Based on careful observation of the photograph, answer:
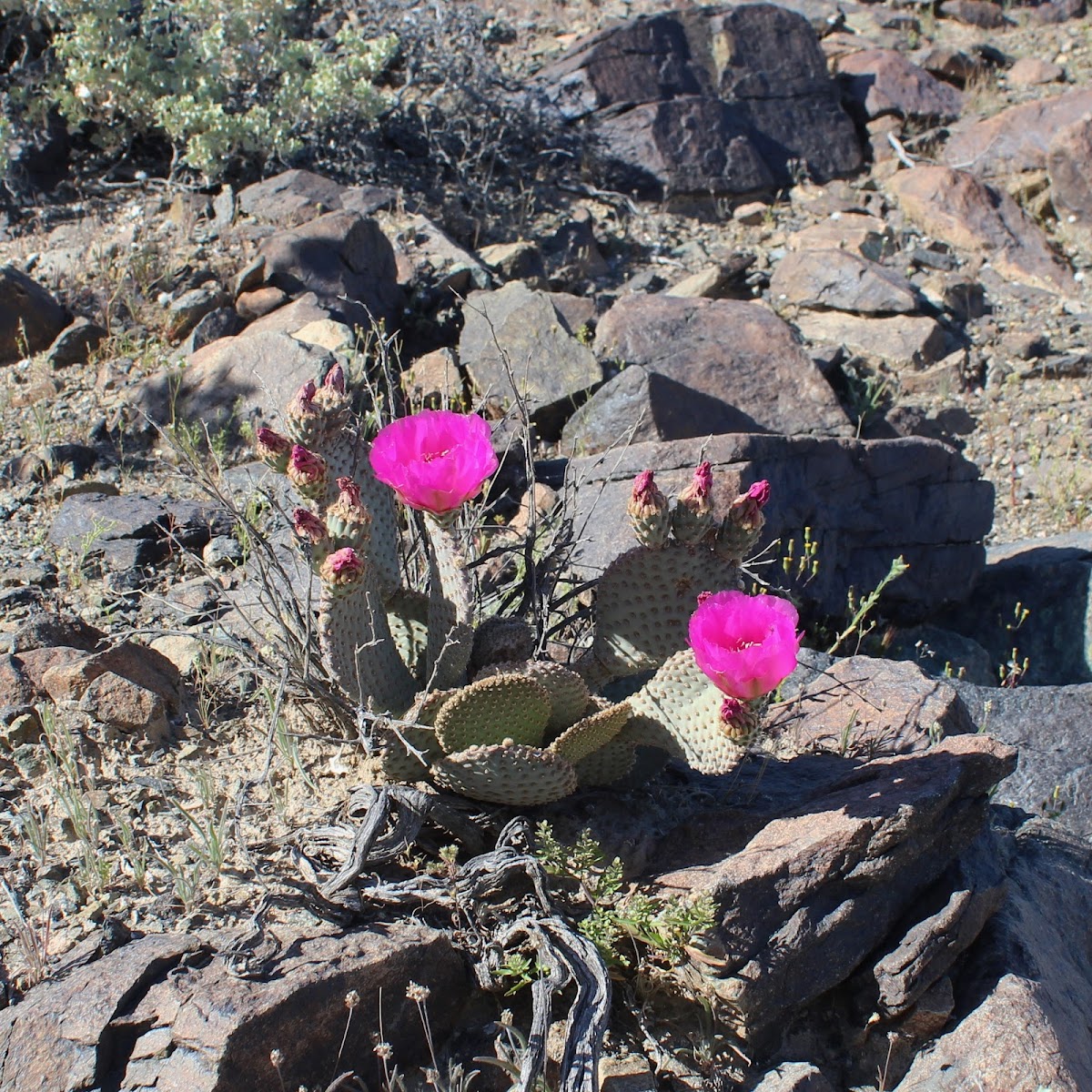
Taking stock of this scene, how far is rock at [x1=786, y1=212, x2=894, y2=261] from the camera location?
28.1 ft

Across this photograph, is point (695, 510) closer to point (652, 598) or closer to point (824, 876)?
point (652, 598)

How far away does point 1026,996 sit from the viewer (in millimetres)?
2680

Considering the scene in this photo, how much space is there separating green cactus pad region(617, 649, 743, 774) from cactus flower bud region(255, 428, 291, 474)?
38.2 inches

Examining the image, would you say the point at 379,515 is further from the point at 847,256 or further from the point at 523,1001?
the point at 847,256

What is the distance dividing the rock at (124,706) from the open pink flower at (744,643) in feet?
5.12

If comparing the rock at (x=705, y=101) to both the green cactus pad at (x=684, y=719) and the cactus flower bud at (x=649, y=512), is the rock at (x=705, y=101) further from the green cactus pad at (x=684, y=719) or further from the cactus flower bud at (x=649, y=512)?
the green cactus pad at (x=684, y=719)

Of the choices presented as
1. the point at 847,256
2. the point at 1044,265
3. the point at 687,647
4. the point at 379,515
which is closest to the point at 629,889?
the point at 687,647

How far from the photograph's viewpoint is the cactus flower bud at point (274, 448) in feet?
8.41

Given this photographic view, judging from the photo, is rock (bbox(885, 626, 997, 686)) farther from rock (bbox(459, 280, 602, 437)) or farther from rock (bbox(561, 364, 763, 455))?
rock (bbox(459, 280, 602, 437))

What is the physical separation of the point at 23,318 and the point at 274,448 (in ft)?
12.4

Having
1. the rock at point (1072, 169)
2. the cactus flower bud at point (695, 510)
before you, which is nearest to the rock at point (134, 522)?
the cactus flower bud at point (695, 510)

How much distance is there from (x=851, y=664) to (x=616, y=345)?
3029 mm

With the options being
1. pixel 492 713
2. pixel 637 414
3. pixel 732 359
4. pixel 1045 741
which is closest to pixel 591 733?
pixel 492 713

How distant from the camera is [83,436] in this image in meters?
5.10
